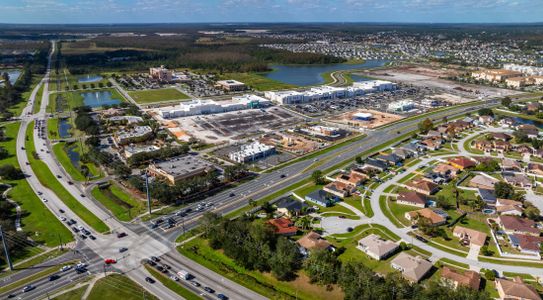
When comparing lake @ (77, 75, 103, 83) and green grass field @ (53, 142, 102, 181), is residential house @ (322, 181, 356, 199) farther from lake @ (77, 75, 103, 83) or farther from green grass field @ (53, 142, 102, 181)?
lake @ (77, 75, 103, 83)

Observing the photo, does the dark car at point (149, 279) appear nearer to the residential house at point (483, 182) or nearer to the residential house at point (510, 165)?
the residential house at point (483, 182)

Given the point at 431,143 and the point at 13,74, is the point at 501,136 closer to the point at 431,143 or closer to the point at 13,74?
the point at 431,143

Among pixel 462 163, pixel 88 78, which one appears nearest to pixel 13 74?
A: pixel 88 78

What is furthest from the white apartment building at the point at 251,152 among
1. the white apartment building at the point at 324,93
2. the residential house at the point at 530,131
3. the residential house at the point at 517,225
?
the residential house at the point at 530,131

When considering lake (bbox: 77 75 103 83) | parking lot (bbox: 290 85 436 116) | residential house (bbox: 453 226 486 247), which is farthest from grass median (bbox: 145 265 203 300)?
lake (bbox: 77 75 103 83)

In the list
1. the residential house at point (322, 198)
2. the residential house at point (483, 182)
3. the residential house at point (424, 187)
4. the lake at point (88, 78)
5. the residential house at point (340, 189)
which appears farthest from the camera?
the lake at point (88, 78)
